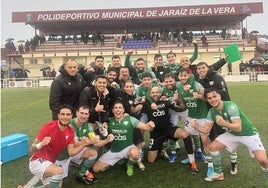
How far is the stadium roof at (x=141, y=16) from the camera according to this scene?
38.8 m

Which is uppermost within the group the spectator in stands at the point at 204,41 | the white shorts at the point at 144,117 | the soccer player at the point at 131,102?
the spectator in stands at the point at 204,41

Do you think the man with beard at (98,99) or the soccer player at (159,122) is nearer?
the man with beard at (98,99)

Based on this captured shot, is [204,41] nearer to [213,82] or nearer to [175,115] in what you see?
[175,115]

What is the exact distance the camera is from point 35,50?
4075cm

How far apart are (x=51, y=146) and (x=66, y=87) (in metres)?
1.38

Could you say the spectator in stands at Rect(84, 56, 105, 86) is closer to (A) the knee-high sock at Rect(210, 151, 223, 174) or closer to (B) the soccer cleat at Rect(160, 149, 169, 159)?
(B) the soccer cleat at Rect(160, 149, 169, 159)

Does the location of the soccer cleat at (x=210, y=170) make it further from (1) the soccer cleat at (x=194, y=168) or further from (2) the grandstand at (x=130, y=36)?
(2) the grandstand at (x=130, y=36)

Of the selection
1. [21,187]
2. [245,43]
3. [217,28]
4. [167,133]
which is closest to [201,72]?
[167,133]

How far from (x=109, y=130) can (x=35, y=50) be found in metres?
37.5

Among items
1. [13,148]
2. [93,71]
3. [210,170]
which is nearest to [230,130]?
[210,170]

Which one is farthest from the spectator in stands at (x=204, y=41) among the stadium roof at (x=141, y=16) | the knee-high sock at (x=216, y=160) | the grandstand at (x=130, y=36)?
the knee-high sock at (x=216, y=160)

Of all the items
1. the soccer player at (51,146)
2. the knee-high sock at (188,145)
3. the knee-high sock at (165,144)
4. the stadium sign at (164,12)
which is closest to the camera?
the soccer player at (51,146)

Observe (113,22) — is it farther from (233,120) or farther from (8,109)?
(233,120)

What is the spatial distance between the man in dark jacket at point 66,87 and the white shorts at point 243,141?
2633 millimetres
